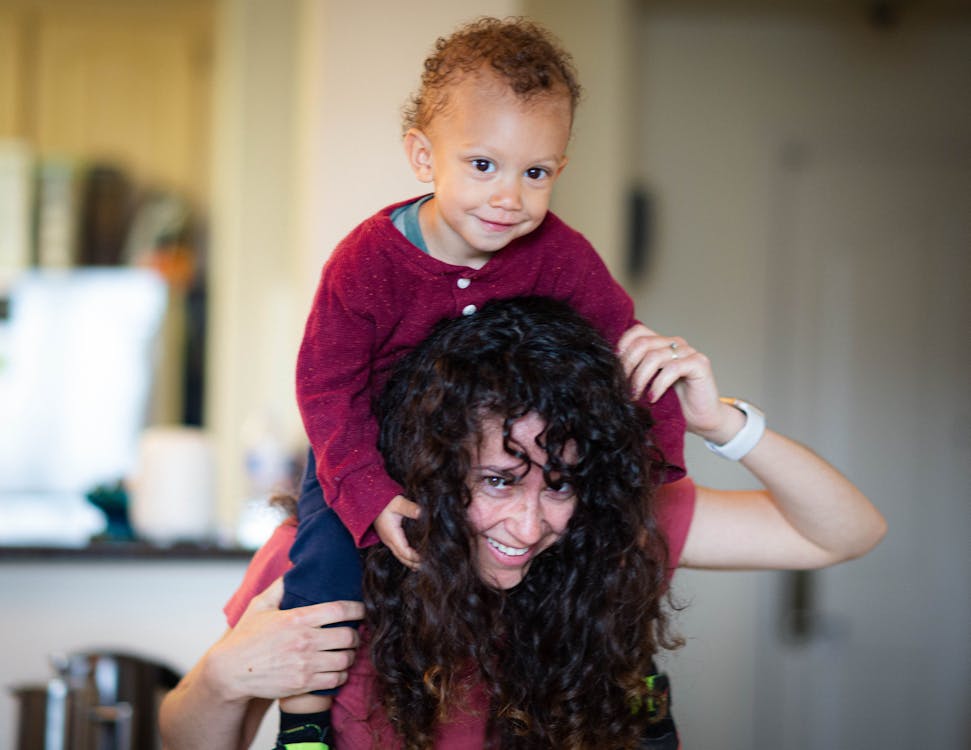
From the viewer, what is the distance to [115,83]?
13.2 ft

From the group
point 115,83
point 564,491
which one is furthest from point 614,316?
point 115,83

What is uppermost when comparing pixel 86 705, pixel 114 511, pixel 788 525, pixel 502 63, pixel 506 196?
pixel 502 63

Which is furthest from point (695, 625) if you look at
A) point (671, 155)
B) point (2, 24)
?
point (2, 24)

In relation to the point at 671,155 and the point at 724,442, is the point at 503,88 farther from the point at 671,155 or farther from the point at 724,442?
the point at 671,155

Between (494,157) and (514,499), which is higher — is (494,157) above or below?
above

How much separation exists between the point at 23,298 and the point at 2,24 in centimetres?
95

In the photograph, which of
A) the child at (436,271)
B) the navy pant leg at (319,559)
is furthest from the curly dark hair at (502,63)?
the navy pant leg at (319,559)

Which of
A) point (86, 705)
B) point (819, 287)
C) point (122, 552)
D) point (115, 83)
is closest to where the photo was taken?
point (86, 705)

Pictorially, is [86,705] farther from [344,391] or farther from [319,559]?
[344,391]

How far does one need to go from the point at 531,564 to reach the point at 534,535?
168 mm

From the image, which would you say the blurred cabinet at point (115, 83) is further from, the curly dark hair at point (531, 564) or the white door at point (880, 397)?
the curly dark hair at point (531, 564)

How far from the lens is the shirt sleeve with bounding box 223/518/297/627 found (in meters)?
1.42

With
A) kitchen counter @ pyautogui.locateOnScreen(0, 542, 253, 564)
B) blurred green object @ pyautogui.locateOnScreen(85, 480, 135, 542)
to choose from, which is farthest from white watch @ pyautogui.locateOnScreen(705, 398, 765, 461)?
blurred green object @ pyautogui.locateOnScreen(85, 480, 135, 542)

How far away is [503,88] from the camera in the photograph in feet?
Answer: 3.45
